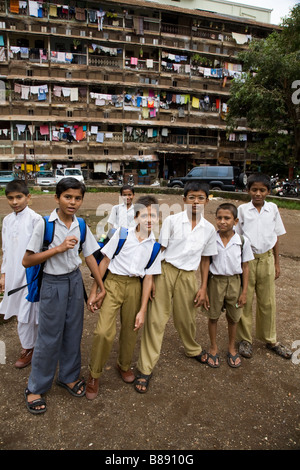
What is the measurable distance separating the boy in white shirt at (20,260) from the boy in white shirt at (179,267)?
0.96m

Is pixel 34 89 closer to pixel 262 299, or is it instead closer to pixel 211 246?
pixel 211 246

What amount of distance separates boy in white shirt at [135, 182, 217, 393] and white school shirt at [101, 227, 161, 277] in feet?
0.73

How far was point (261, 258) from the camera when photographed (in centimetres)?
303

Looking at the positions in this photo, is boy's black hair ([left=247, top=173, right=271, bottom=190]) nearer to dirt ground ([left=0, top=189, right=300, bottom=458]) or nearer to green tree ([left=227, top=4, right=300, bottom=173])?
dirt ground ([left=0, top=189, right=300, bottom=458])

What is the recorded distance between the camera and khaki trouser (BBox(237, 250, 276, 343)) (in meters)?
3.03

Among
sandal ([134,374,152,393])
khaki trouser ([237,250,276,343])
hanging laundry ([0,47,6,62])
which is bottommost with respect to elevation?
sandal ([134,374,152,393])

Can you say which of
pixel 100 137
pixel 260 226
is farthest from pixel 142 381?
pixel 100 137

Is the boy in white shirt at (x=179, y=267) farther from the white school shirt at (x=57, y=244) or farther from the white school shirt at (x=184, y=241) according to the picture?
the white school shirt at (x=57, y=244)

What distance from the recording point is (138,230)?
252 cm

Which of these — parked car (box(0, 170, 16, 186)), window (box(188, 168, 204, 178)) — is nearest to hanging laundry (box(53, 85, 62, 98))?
parked car (box(0, 170, 16, 186))

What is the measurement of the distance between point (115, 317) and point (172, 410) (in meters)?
0.77

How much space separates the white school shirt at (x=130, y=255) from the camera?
245 centimetres
